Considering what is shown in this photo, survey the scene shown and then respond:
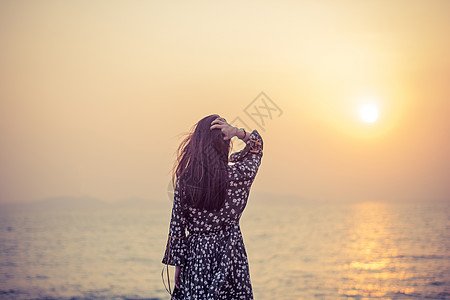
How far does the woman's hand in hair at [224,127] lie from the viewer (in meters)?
2.79

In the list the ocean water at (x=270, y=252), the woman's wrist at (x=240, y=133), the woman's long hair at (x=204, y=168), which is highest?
the woman's wrist at (x=240, y=133)

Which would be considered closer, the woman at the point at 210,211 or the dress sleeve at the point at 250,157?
the woman at the point at 210,211

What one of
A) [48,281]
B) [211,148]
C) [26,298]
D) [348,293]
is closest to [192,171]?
[211,148]

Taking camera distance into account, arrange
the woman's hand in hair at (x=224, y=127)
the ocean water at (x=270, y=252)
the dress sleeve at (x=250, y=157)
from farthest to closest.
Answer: the ocean water at (x=270, y=252)
the dress sleeve at (x=250, y=157)
the woman's hand in hair at (x=224, y=127)

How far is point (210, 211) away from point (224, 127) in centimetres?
37

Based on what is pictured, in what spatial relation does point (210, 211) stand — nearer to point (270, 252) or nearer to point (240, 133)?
point (240, 133)

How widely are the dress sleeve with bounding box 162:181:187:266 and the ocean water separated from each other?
369 inches

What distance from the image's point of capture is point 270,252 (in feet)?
75.8

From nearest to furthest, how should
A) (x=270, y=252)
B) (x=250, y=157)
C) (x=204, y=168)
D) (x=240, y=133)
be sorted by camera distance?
(x=204, y=168), (x=240, y=133), (x=250, y=157), (x=270, y=252)

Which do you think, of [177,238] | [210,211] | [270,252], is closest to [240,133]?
[210,211]

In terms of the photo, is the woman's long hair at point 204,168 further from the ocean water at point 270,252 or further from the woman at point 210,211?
the ocean water at point 270,252

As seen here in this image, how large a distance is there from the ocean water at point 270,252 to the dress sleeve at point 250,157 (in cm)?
943

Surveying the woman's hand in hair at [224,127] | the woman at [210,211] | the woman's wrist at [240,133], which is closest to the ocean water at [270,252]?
the woman at [210,211]

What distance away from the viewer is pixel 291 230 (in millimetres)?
32938
